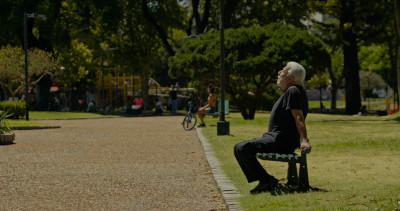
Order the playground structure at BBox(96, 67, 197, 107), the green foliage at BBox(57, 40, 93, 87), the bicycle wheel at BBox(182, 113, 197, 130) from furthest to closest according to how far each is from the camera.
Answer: the green foliage at BBox(57, 40, 93, 87), the playground structure at BBox(96, 67, 197, 107), the bicycle wheel at BBox(182, 113, 197, 130)

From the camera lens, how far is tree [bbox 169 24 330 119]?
32188 mm

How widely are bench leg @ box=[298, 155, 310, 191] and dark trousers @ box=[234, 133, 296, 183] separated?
27 cm

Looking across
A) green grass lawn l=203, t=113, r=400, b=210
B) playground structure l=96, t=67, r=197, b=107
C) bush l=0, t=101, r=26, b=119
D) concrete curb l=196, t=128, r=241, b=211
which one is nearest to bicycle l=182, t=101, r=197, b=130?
green grass lawn l=203, t=113, r=400, b=210

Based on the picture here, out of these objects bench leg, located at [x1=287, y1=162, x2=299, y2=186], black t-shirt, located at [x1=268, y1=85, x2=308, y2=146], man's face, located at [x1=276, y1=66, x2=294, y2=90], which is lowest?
bench leg, located at [x1=287, y1=162, x2=299, y2=186]

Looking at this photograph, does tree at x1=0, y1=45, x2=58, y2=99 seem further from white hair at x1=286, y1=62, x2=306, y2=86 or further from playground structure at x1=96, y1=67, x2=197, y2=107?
white hair at x1=286, y1=62, x2=306, y2=86

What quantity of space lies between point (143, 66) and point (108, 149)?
42.3m

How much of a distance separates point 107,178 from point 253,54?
78.5ft

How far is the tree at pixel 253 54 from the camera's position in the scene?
32188 mm

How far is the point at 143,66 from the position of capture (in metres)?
58.3

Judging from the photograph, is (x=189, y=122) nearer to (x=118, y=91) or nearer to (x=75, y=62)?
(x=118, y=91)

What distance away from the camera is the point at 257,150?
8.12 metres

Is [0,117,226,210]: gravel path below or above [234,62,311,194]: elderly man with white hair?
below

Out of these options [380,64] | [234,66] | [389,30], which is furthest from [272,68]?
[380,64]

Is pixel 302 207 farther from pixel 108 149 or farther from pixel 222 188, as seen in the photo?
pixel 108 149
